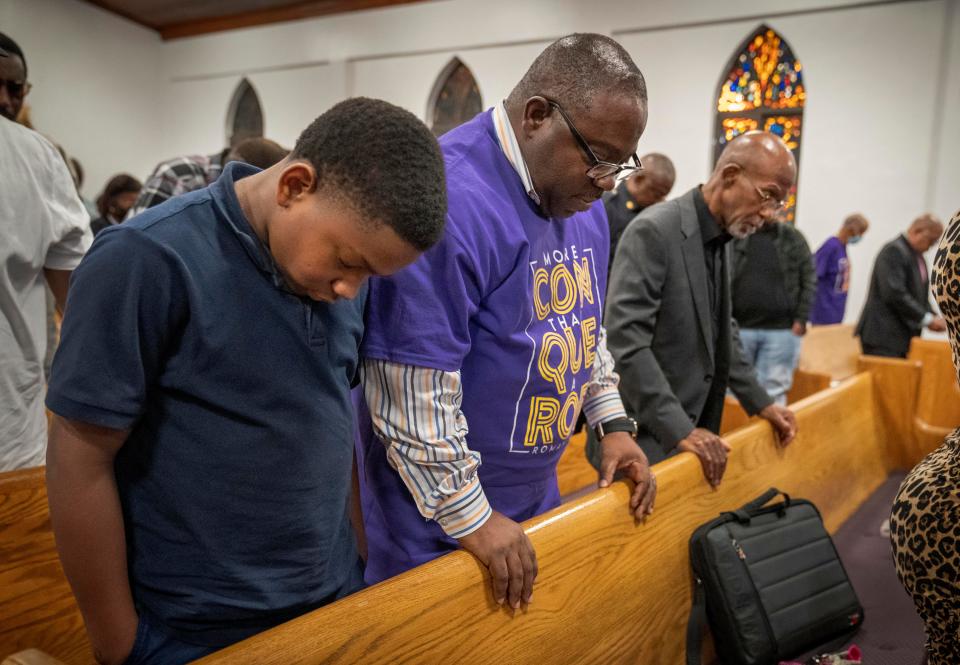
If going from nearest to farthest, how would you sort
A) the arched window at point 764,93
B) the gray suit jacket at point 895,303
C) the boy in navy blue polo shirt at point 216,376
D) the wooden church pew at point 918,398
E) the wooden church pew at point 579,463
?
the boy in navy blue polo shirt at point 216,376, the wooden church pew at point 579,463, the wooden church pew at point 918,398, the gray suit jacket at point 895,303, the arched window at point 764,93

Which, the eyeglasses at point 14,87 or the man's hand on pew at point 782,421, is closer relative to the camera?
the eyeglasses at point 14,87

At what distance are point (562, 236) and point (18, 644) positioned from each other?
152 centimetres

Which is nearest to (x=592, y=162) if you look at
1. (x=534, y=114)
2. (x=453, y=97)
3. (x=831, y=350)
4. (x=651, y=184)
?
(x=534, y=114)

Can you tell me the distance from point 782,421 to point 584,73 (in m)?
1.60

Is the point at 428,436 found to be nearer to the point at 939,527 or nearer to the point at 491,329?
the point at 491,329

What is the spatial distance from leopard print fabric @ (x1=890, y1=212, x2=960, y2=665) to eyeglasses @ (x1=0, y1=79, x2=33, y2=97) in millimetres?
2019

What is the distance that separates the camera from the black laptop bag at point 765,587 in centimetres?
192

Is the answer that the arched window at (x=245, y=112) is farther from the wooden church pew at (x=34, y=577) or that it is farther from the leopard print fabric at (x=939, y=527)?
the leopard print fabric at (x=939, y=527)

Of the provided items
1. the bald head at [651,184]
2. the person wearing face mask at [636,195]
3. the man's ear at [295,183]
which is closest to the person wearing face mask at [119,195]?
the person wearing face mask at [636,195]

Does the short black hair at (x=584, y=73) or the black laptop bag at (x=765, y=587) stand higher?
the short black hair at (x=584, y=73)

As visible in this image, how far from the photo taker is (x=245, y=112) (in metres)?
11.7

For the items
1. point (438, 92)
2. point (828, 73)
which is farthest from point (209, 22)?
point (828, 73)

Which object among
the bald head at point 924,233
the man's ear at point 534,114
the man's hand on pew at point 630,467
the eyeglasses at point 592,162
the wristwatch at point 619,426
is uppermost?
the man's ear at point 534,114

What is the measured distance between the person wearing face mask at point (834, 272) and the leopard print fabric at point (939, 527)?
6.20 metres
